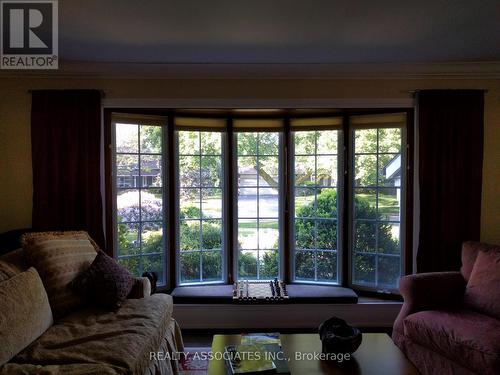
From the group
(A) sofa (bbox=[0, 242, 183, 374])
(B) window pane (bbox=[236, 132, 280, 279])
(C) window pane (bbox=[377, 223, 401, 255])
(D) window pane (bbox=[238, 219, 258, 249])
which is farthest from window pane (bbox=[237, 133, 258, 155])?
(A) sofa (bbox=[0, 242, 183, 374])

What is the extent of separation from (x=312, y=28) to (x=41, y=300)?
2.50 m

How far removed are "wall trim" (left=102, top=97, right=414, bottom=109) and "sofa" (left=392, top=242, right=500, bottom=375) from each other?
1438 mm

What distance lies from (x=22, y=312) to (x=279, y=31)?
2401 mm

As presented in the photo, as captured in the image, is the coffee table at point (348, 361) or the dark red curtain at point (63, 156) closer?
the coffee table at point (348, 361)

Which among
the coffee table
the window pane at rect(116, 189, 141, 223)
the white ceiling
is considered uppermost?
the white ceiling

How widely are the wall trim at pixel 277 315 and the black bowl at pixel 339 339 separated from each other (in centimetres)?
145

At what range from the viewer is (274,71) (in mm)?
3424

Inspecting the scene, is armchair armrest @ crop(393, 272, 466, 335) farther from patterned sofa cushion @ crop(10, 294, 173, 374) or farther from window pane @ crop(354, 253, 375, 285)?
patterned sofa cushion @ crop(10, 294, 173, 374)

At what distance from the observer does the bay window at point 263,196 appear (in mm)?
3654

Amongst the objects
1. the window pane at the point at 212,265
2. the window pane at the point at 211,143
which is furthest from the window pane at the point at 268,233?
the window pane at the point at 211,143

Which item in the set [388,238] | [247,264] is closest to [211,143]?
[247,264]

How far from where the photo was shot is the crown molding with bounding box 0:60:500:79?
3.34 metres

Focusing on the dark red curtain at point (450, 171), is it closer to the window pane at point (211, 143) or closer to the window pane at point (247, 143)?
the window pane at point (247, 143)

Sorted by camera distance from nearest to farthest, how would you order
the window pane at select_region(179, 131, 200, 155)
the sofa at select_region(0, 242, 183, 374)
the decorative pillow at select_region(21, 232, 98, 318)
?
the sofa at select_region(0, 242, 183, 374) < the decorative pillow at select_region(21, 232, 98, 318) < the window pane at select_region(179, 131, 200, 155)
